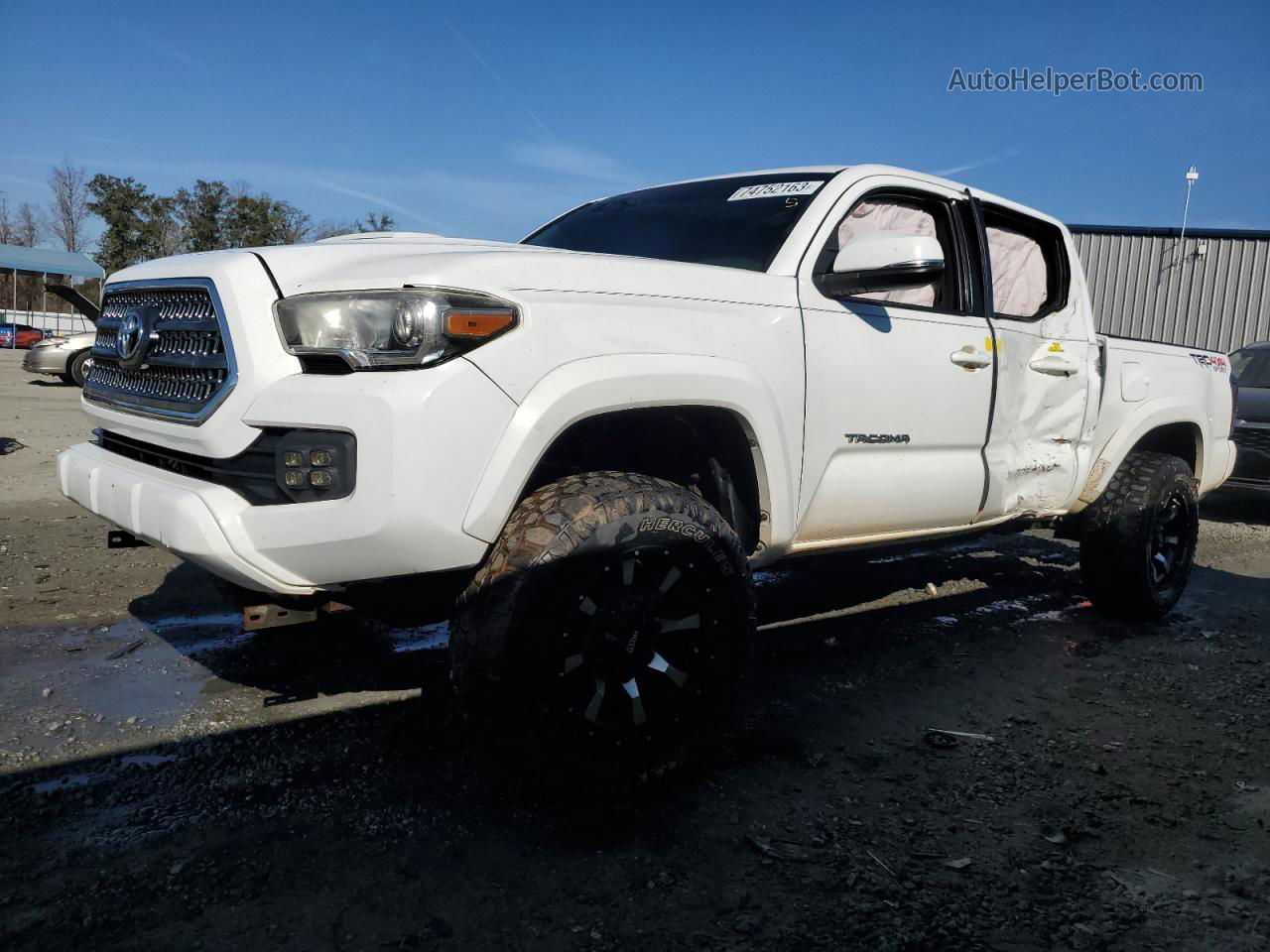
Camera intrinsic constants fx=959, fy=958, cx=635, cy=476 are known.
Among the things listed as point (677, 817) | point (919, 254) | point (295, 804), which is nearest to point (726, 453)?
point (919, 254)

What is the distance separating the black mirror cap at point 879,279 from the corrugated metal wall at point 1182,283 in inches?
684

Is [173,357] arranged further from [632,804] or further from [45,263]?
[45,263]

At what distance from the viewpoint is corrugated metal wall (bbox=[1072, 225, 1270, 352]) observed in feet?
61.9

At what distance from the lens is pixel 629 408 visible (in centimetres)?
259

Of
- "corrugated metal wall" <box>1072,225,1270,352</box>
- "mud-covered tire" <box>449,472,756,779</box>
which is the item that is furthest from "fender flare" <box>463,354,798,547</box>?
"corrugated metal wall" <box>1072,225,1270,352</box>

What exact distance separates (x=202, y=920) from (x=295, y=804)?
20.8 inches

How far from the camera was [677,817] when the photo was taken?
2.61 m

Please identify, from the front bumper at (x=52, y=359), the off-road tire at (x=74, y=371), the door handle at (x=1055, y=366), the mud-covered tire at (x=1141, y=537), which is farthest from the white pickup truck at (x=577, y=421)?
the front bumper at (x=52, y=359)

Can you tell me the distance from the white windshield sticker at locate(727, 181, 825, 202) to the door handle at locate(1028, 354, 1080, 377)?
1.31m

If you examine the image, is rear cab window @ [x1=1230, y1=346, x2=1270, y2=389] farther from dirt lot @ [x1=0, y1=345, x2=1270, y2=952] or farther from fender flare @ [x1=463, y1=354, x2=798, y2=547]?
fender flare @ [x1=463, y1=354, x2=798, y2=547]

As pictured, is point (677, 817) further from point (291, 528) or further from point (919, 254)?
point (919, 254)

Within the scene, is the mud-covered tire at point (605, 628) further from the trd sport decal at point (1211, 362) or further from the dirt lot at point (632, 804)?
the trd sport decal at point (1211, 362)

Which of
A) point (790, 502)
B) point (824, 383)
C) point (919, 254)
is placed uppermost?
point (919, 254)

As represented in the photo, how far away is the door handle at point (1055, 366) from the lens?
163 inches
